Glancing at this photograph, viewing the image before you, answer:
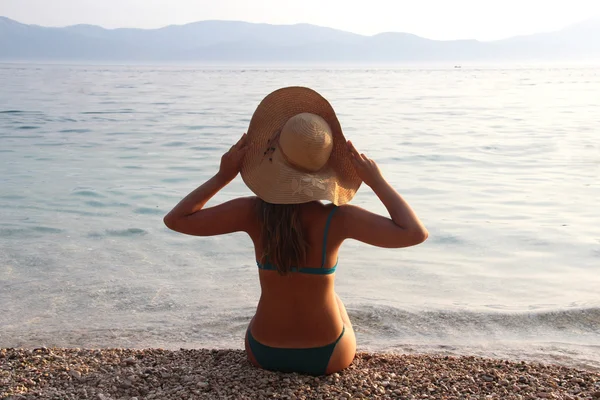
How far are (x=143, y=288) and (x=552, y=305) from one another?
348 cm

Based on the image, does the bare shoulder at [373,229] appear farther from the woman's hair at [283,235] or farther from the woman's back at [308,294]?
the woman's hair at [283,235]

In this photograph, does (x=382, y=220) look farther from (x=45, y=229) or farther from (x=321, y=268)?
(x=45, y=229)

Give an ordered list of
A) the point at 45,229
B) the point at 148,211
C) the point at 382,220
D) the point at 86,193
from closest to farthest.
Answer: 1. the point at 382,220
2. the point at 45,229
3. the point at 148,211
4. the point at 86,193

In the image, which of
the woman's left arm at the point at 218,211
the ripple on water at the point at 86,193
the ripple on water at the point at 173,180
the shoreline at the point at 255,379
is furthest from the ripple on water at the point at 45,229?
the woman's left arm at the point at 218,211

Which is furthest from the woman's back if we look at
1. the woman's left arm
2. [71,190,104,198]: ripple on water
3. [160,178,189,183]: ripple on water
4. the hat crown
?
[160,178,189,183]: ripple on water

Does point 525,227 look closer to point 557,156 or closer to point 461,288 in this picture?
point 461,288

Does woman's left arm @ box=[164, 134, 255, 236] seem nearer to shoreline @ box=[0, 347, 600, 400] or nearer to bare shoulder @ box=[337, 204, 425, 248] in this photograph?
bare shoulder @ box=[337, 204, 425, 248]

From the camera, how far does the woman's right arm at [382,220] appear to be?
3.25 meters

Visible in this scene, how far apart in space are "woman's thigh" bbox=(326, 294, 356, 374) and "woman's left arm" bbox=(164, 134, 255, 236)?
0.73 meters

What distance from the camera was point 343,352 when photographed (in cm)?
357

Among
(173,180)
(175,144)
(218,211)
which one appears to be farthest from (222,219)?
(175,144)

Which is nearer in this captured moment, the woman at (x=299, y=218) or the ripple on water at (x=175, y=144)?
the woman at (x=299, y=218)

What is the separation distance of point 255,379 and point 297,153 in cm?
116

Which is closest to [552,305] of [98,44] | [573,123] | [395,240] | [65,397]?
[395,240]
